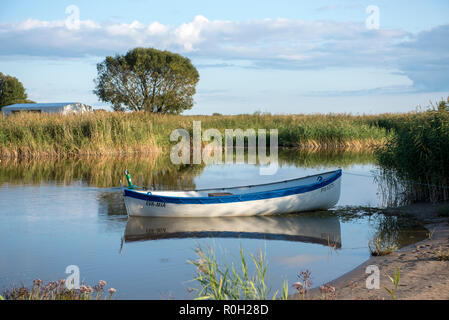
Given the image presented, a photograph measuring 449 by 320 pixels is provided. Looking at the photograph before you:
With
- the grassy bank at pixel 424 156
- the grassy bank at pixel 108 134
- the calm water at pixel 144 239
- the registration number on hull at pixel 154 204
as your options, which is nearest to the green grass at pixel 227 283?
the calm water at pixel 144 239

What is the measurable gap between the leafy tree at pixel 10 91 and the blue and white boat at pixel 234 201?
221ft

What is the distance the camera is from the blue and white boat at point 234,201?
1184cm

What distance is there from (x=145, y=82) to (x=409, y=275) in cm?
5074

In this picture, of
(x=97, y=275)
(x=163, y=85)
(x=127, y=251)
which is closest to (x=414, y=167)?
(x=127, y=251)

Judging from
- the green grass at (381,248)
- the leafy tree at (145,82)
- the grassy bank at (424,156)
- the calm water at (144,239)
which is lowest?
the calm water at (144,239)

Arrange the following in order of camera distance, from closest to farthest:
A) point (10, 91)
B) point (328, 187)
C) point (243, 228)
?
point (243, 228) → point (328, 187) → point (10, 91)

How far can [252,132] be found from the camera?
1601 inches

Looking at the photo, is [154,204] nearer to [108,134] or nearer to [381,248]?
[381,248]

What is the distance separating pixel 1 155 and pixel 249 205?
2101 cm

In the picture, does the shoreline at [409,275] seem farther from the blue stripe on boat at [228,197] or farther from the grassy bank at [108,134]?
the grassy bank at [108,134]

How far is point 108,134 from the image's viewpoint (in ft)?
96.3

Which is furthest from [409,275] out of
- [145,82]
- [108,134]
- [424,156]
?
[145,82]

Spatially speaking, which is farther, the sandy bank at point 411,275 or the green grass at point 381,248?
the green grass at point 381,248
